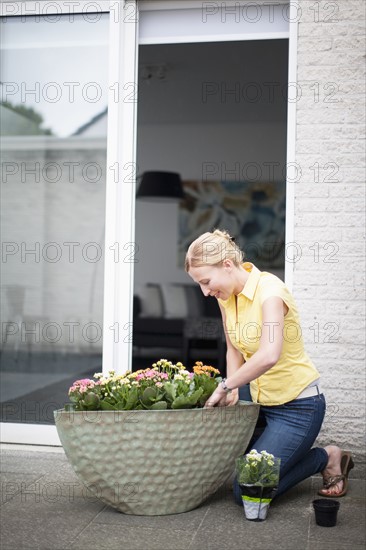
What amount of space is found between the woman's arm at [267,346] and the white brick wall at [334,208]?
922 mm

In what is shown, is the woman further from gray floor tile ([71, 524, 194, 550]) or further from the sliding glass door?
the sliding glass door

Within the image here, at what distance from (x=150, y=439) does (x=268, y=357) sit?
19.0 inches

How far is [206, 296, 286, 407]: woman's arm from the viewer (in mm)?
2711

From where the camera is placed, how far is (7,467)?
11.6 ft

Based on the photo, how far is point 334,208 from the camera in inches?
143

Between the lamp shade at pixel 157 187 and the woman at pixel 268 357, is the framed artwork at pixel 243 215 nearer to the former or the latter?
the lamp shade at pixel 157 187

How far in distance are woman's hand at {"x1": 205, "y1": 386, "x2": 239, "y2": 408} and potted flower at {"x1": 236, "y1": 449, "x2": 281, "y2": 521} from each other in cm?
20

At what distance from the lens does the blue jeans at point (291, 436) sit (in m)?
2.93

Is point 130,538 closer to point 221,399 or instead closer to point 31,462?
point 221,399

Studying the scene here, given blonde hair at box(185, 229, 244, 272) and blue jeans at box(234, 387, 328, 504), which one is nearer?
blonde hair at box(185, 229, 244, 272)

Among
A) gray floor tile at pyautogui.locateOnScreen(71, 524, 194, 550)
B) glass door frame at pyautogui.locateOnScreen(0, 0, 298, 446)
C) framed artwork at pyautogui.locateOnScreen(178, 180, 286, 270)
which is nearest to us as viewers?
gray floor tile at pyautogui.locateOnScreen(71, 524, 194, 550)

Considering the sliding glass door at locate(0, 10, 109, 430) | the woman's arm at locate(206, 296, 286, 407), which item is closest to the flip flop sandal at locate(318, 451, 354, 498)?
the woman's arm at locate(206, 296, 286, 407)

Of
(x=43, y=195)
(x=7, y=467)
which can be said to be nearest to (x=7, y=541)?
(x=7, y=467)

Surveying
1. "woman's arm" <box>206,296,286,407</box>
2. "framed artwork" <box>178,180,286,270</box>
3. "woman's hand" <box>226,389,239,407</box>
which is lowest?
"woman's hand" <box>226,389,239,407</box>
